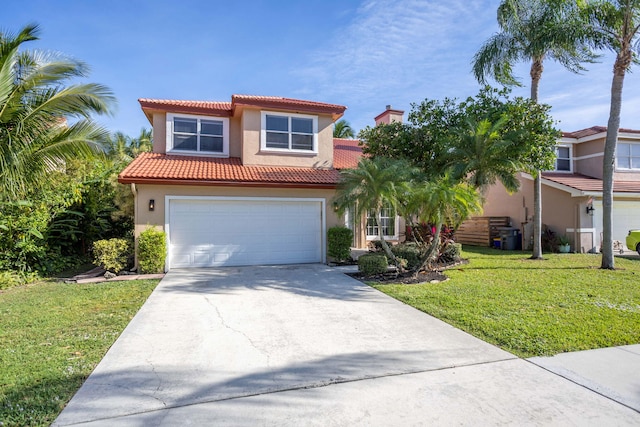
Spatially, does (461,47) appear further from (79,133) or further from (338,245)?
(79,133)

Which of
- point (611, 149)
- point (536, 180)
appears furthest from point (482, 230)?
point (611, 149)

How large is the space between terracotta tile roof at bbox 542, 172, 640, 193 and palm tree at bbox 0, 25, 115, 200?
62.2 feet

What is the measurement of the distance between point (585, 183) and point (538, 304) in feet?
44.9

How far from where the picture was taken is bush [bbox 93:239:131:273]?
10.5 m

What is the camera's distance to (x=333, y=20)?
11.1m

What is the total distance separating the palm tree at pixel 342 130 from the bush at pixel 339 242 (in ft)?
71.3

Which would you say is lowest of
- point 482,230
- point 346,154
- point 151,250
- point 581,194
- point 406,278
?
point 406,278

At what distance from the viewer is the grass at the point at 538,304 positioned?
5.23 metres

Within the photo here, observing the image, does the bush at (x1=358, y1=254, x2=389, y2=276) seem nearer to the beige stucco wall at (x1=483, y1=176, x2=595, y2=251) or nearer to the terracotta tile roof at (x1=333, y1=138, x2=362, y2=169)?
the terracotta tile roof at (x1=333, y1=138, x2=362, y2=169)

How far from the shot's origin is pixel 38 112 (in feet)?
30.1

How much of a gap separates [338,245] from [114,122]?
24.9ft

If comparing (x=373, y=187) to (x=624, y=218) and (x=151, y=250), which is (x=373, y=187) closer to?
(x=151, y=250)

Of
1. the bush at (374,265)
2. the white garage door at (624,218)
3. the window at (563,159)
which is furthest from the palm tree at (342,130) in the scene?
the bush at (374,265)

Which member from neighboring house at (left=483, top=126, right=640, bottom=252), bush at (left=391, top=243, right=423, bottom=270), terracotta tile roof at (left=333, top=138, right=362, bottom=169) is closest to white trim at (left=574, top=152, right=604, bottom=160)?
neighboring house at (left=483, top=126, right=640, bottom=252)
